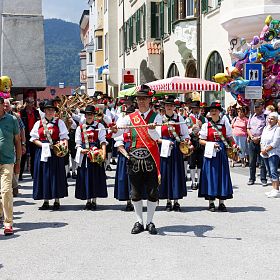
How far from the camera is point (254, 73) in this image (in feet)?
47.8

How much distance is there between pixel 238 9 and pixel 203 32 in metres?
5.18

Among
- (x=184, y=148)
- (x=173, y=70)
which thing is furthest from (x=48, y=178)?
(x=173, y=70)

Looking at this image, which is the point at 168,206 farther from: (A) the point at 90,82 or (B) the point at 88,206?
(A) the point at 90,82

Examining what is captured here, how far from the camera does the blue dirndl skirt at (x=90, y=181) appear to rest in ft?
31.7

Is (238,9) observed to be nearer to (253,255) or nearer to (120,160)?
(120,160)

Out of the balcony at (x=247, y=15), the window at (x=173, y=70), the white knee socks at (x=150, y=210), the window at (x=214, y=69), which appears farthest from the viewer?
the window at (x=173, y=70)

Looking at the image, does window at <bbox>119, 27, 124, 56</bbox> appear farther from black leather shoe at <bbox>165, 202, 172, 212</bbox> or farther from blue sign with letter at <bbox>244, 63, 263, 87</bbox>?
black leather shoe at <bbox>165, 202, 172, 212</bbox>

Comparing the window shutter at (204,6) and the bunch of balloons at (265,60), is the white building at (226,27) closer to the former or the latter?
the window shutter at (204,6)

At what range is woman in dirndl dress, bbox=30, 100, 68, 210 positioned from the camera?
31.2ft

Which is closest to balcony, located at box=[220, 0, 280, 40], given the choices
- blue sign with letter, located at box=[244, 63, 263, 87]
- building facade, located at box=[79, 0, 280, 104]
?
building facade, located at box=[79, 0, 280, 104]

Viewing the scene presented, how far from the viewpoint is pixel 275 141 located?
1101 centimetres

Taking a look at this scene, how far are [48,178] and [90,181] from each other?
0.71 metres

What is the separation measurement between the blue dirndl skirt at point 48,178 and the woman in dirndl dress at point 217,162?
245cm

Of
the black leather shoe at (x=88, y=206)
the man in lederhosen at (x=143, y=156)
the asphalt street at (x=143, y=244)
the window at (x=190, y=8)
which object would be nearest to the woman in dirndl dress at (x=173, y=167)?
the asphalt street at (x=143, y=244)
